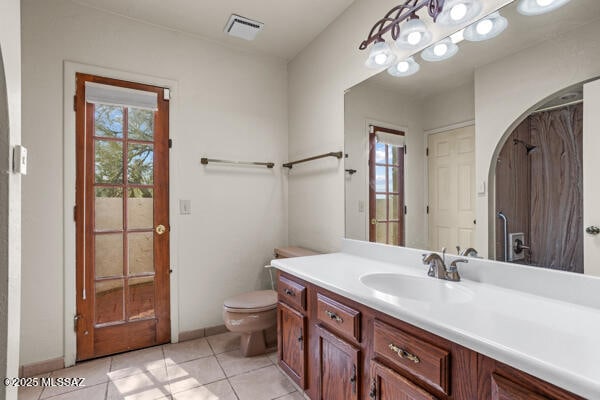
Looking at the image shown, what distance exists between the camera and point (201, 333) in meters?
2.60

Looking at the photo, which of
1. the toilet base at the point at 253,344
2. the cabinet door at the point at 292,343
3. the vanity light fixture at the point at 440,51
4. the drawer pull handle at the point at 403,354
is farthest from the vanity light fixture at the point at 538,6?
the toilet base at the point at 253,344

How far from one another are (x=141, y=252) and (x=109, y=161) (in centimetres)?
76

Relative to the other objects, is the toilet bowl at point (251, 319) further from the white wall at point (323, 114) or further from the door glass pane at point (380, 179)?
the door glass pane at point (380, 179)

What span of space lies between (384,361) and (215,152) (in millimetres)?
2158

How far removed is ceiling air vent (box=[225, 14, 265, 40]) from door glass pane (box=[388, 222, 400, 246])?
1.91 metres

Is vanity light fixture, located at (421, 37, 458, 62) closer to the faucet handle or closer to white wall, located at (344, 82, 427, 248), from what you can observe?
white wall, located at (344, 82, 427, 248)

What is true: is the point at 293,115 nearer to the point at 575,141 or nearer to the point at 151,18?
the point at 151,18

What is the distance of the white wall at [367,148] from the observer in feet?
5.74

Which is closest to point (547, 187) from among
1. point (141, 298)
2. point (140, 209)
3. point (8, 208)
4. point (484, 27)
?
point (484, 27)

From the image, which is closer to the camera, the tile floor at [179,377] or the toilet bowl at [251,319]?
the tile floor at [179,377]

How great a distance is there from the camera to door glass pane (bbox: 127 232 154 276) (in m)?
2.36

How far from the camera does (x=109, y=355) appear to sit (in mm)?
2262

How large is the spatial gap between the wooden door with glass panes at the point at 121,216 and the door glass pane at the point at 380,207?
170cm

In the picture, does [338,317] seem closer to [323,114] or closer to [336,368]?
[336,368]
